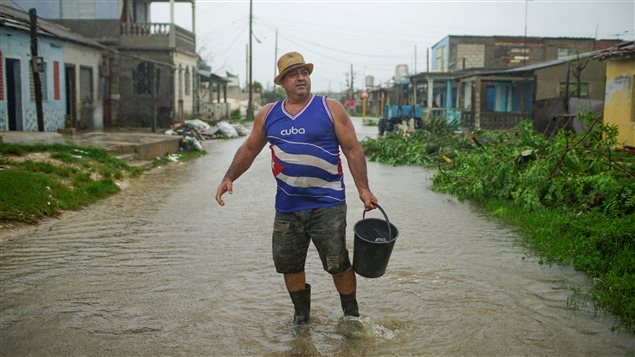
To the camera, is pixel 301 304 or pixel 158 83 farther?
pixel 158 83

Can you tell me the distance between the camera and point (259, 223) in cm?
903

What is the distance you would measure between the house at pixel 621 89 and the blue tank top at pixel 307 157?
11.6 meters

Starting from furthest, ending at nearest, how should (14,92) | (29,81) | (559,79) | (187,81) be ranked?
(187,81)
(559,79)
(29,81)
(14,92)

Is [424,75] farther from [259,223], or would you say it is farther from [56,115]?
[259,223]

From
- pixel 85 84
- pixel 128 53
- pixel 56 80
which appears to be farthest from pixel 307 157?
pixel 128 53

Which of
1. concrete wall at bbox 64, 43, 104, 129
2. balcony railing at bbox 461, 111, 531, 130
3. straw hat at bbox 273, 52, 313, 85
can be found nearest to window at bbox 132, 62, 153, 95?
concrete wall at bbox 64, 43, 104, 129

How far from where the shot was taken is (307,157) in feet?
14.6

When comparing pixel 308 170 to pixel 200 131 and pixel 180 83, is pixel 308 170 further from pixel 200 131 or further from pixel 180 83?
pixel 180 83

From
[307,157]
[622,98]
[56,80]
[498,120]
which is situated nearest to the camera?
[307,157]

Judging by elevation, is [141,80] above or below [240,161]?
above

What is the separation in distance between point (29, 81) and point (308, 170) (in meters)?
18.0

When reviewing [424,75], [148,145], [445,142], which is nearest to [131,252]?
[148,145]

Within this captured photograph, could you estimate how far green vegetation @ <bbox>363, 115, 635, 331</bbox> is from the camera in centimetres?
599

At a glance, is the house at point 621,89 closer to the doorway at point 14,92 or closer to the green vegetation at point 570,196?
the green vegetation at point 570,196
